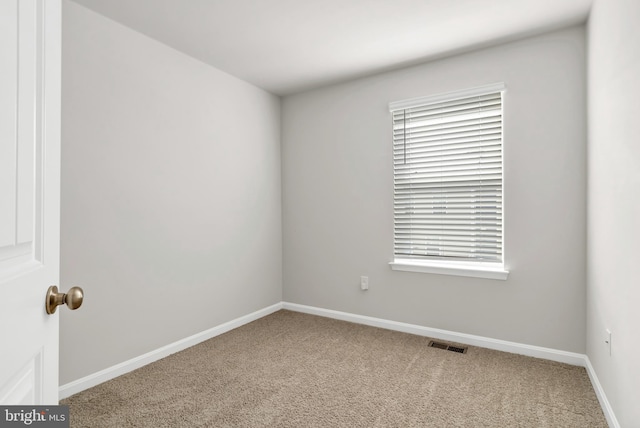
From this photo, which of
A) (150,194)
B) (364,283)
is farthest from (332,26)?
(364,283)

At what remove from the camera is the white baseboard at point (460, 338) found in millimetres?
2691

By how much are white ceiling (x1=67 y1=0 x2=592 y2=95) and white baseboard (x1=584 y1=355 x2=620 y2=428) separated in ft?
8.00

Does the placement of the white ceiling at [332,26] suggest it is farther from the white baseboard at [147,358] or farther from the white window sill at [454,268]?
the white baseboard at [147,358]

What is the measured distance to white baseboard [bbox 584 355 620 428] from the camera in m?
1.85

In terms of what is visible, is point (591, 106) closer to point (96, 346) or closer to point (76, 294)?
point (76, 294)

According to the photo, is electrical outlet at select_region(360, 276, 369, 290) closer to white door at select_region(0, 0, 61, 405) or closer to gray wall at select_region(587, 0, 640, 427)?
gray wall at select_region(587, 0, 640, 427)

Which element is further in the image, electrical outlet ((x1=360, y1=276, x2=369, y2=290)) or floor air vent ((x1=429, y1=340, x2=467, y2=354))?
electrical outlet ((x1=360, y1=276, x2=369, y2=290))

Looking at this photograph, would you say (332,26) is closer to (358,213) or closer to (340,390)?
(358,213)

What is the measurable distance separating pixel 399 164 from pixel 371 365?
1.82 m

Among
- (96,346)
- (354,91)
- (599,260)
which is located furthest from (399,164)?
(96,346)

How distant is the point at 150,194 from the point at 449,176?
2503 mm

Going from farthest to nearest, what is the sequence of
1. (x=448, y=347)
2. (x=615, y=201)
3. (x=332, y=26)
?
(x=448, y=347) < (x=332, y=26) < (x=615, y=201)

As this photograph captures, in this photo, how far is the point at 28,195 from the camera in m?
0.72

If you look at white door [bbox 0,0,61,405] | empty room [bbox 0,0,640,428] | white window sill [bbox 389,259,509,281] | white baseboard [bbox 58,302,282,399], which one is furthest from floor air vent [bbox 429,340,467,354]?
white door [bbox 0,0,61,405]
